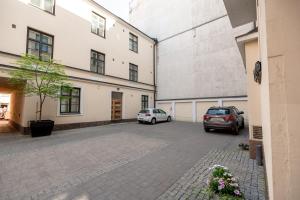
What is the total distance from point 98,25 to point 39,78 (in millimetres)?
7467

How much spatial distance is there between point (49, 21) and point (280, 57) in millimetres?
13623

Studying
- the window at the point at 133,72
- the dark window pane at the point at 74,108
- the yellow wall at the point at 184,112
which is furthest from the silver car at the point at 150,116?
the dark window pane at the point at 74,108

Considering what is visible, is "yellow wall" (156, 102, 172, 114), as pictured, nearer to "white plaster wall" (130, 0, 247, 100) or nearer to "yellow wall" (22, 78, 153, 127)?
"white plaster wall" (130, 0, 247, 100)

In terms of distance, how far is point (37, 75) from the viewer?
10.1m

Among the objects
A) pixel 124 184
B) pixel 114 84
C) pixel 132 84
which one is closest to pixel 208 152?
pixel 124 184

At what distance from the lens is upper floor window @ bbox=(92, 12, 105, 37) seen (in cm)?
1431

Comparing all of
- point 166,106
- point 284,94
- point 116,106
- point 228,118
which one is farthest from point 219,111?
point 166,106

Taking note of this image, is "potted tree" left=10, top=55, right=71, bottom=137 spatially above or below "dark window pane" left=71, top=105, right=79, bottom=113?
above

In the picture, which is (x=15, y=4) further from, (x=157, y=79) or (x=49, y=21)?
(x=157, y=79)

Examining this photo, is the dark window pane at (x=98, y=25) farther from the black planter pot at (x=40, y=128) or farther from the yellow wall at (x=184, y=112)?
the yellow wall at (x=184, y=112)

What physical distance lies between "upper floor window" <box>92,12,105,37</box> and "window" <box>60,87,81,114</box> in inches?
228

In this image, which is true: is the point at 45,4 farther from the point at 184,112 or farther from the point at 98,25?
the point at 184,112

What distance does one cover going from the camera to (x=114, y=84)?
51.4 ft

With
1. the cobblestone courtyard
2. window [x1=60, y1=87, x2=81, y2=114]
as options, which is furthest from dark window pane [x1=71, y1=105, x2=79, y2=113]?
the cobblestone courtyard
